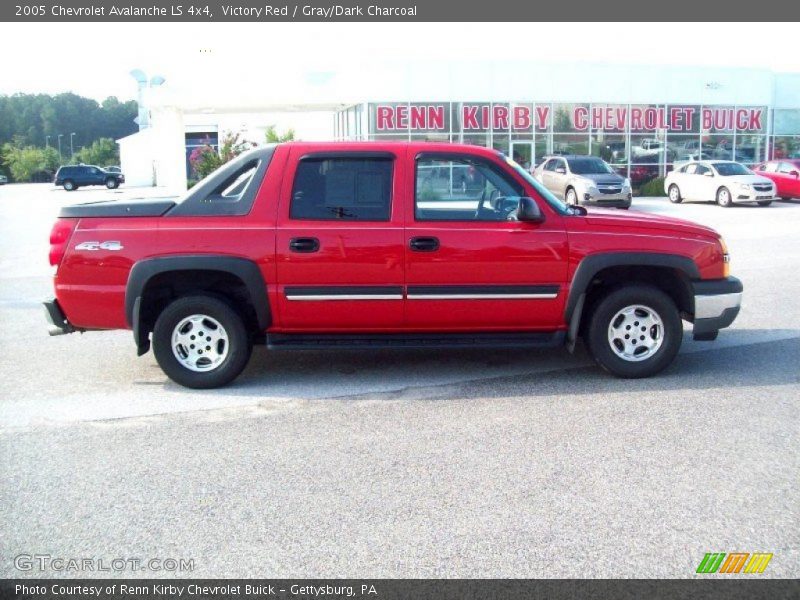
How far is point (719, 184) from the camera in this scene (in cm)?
2856

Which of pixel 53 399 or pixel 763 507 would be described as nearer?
pixel 763 507

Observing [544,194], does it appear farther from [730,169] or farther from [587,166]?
[730,169]

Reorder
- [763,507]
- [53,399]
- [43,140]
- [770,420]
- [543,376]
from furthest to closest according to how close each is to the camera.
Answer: [43,140]
[543,376]
[53,399]
[770,420]
[763,507]

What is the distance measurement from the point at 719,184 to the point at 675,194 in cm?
220

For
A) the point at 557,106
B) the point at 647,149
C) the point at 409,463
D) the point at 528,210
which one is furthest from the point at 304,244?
the point at 647,149

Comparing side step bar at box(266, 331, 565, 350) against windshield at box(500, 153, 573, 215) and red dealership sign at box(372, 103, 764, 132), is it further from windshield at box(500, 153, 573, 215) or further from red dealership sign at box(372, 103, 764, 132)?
red dealership sign at box(372, 103, 764, 132)

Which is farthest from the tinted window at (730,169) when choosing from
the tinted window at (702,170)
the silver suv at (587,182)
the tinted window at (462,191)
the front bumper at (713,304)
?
Result: the tinted window at (462,191)

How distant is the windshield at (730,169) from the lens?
94.2ft

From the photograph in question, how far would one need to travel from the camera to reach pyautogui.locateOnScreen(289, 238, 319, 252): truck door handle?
6418 millimetres

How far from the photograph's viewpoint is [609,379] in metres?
6.80

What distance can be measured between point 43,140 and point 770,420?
409 feet

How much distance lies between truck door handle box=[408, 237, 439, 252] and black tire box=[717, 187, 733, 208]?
955 inches

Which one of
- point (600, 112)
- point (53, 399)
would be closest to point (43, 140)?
point (600, 112)

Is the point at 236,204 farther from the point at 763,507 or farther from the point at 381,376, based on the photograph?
the point at 763,507
